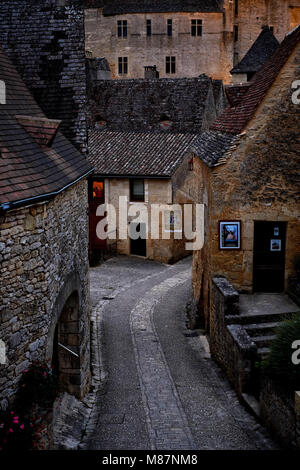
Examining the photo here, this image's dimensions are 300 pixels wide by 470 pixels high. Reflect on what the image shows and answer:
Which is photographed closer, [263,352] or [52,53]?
[263,352]

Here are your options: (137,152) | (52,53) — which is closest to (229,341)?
(52,53)

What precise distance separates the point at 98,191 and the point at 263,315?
1623 cm

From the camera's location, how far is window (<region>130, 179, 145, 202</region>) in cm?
2652

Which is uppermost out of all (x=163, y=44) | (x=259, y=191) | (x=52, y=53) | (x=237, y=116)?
(x=163, y=44)

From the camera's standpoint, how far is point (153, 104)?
30.4 m

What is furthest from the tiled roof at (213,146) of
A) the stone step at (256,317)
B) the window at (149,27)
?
the window at (149,27)

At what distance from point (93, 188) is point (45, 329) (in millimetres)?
19592

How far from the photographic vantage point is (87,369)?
1169 centimetres

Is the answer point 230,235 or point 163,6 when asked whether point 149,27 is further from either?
point 230,235

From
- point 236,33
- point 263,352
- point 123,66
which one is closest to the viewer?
point 263,352

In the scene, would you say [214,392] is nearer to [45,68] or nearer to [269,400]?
[269,400]

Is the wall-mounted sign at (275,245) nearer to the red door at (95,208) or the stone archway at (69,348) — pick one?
the stone archway at (69,348)

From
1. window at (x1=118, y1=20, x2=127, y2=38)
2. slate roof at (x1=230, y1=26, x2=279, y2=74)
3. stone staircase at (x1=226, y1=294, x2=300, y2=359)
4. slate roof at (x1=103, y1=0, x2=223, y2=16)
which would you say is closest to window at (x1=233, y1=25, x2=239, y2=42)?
slate roof at (x1=103, y1=0, x2=223, y2=16)
